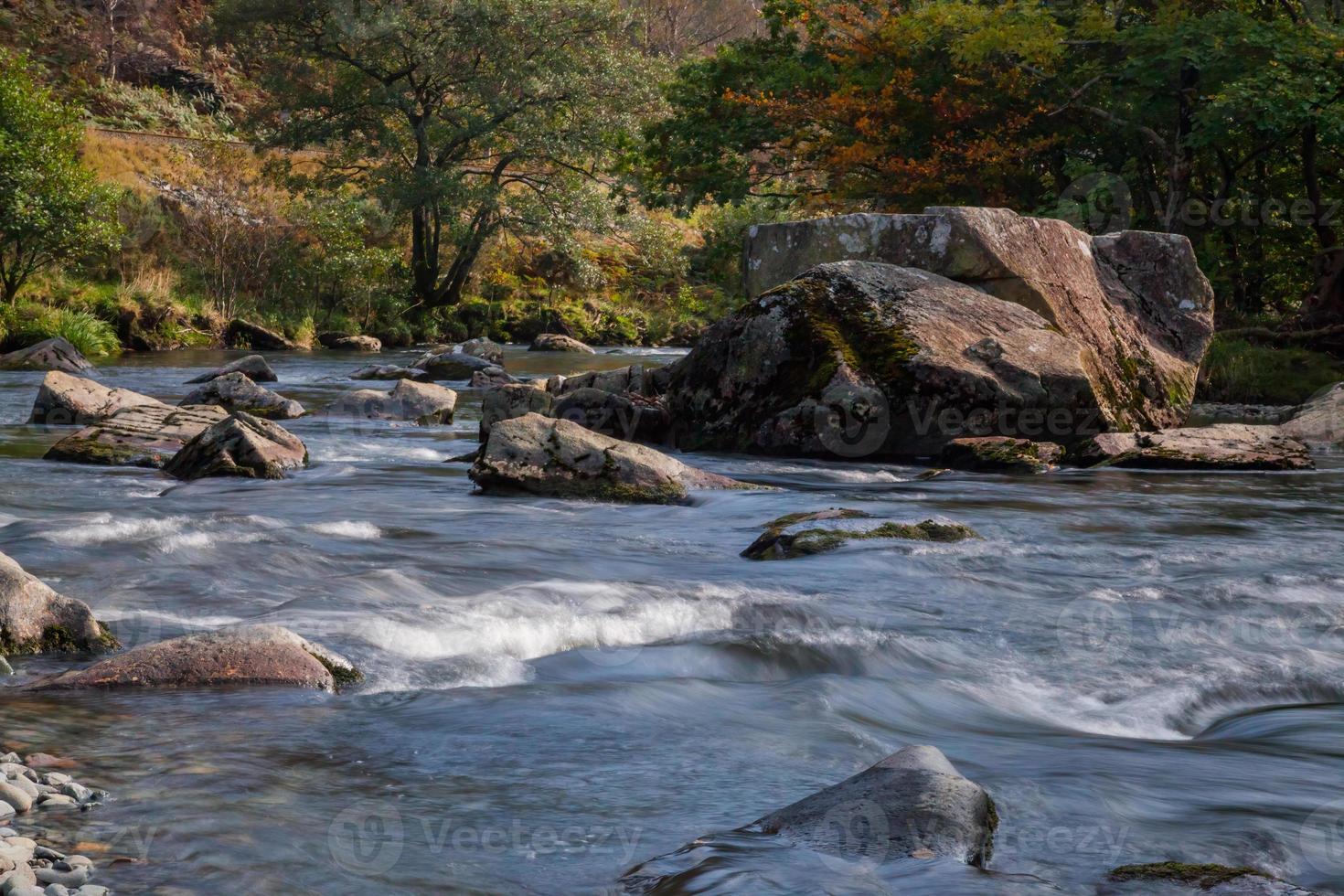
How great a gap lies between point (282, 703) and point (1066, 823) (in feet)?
7.50

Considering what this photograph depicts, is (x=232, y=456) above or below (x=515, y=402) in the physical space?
below

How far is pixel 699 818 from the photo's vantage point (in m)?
3.02

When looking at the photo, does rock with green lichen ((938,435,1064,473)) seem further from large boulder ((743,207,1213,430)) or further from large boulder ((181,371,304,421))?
large boulder ((181,371,304,421))

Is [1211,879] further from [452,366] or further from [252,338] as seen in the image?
[252,338]

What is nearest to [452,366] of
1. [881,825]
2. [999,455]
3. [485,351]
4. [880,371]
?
[485,351]

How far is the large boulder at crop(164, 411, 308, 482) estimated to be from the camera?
29.4 feet

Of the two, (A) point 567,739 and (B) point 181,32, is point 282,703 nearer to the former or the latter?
(A) point 567,739

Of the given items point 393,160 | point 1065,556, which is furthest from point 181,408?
point 393,160

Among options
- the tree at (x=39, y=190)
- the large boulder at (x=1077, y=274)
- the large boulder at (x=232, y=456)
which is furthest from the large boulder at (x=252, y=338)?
the large boulder at (x=232, y=456)

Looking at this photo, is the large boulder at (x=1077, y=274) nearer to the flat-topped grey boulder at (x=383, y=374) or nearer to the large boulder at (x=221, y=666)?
the flat-topped grey boulder at (x=383, y=374)

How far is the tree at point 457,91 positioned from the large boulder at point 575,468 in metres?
19.1

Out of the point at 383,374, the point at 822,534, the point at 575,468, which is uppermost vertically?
the point at 383,374

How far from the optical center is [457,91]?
93.6 feet

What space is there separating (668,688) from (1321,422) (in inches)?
393
